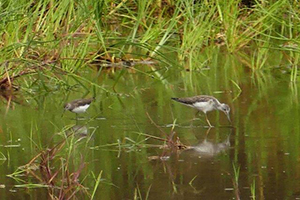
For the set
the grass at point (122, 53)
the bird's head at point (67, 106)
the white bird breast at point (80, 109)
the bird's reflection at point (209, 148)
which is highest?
the grass at point (122, 53)

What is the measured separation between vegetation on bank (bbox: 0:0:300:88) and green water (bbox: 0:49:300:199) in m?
0.33

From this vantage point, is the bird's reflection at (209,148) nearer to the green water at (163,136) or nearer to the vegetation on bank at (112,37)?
the green water at (163,136)

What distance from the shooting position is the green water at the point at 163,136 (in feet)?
21.6

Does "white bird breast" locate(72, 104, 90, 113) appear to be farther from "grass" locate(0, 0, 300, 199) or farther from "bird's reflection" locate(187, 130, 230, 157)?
"bird's reflection" locate(187, 130, 230, 157)

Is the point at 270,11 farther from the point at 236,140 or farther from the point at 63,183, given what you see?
the point at 63,183

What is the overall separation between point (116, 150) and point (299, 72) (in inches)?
188

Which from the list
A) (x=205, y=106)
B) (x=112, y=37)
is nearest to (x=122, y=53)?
(x=112, y=37)

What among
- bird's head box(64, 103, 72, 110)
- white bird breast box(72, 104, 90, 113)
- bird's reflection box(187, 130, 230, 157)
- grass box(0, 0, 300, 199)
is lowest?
bird's reflection box(187, 130, 230, 157)

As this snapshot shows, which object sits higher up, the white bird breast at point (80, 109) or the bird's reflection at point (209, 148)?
the white bird breast at point (80, 109)

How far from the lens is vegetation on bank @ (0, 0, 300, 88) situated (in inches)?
410

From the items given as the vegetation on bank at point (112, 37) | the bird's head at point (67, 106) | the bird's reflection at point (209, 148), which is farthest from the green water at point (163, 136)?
the vegetation on bank at point (112, 37)

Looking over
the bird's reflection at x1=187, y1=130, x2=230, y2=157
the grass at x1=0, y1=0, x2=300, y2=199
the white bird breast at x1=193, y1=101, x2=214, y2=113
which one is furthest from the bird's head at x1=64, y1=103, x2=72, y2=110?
the bird's reflection at x1=187, y1=130, x2=230, y2=157

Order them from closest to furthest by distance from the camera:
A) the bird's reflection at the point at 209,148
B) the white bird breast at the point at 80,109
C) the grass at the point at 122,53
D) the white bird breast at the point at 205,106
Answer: the bird's reflection at the point at 209,148 → the white bird breast at the point at 80,109 → the white bird breast at the point at 205,106 → the grass at the point at 122,53

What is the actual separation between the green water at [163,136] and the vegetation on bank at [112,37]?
1.07ft
